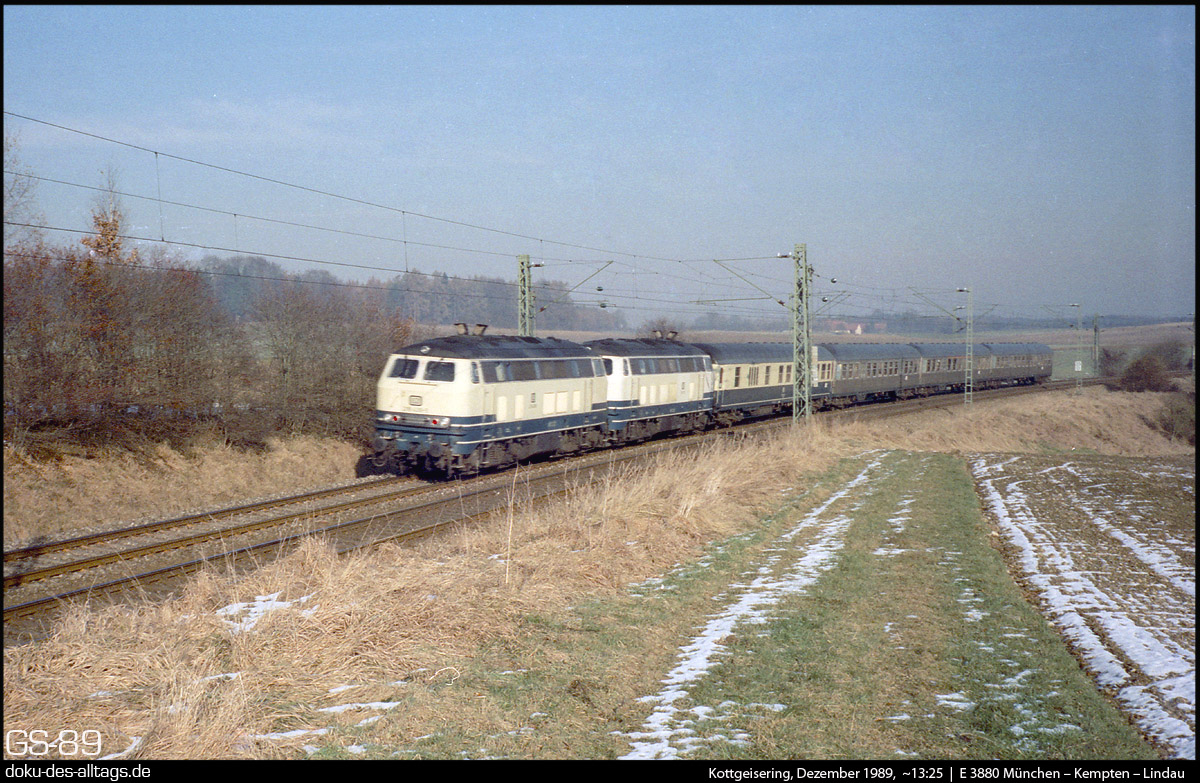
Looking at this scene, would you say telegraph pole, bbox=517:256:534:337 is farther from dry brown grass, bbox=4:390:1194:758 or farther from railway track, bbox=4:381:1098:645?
dry brown grass, bbox=4:390:1194:758

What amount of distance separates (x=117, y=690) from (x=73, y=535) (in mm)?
10573

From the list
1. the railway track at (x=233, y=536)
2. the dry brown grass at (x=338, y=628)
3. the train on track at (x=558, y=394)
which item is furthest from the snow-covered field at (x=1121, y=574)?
the train on track at (x=558, y=394)

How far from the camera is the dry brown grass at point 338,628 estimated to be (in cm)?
559

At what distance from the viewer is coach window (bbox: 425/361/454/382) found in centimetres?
1961

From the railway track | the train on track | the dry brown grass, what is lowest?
the railway track

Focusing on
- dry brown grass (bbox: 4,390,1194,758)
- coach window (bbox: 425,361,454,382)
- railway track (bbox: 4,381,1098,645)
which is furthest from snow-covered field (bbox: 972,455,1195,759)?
coach window (bbox: 425,361,454,382)

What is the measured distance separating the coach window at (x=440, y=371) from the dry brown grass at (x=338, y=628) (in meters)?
5.56

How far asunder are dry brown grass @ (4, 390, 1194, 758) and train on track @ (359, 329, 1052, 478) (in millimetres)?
5269

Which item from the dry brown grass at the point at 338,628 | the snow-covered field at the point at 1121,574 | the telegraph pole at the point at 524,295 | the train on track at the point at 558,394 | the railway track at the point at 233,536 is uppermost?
the telegraph pole at the point at 524,295

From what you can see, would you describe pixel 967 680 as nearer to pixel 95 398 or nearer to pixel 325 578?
pixel 325 578

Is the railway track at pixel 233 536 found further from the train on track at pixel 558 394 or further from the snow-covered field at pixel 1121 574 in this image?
the snow-covered field at pixel 1121 574

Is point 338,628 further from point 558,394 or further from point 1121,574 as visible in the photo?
point 558,394

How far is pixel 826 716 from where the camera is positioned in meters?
5.81

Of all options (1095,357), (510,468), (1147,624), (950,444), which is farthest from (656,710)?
(1095,357)
